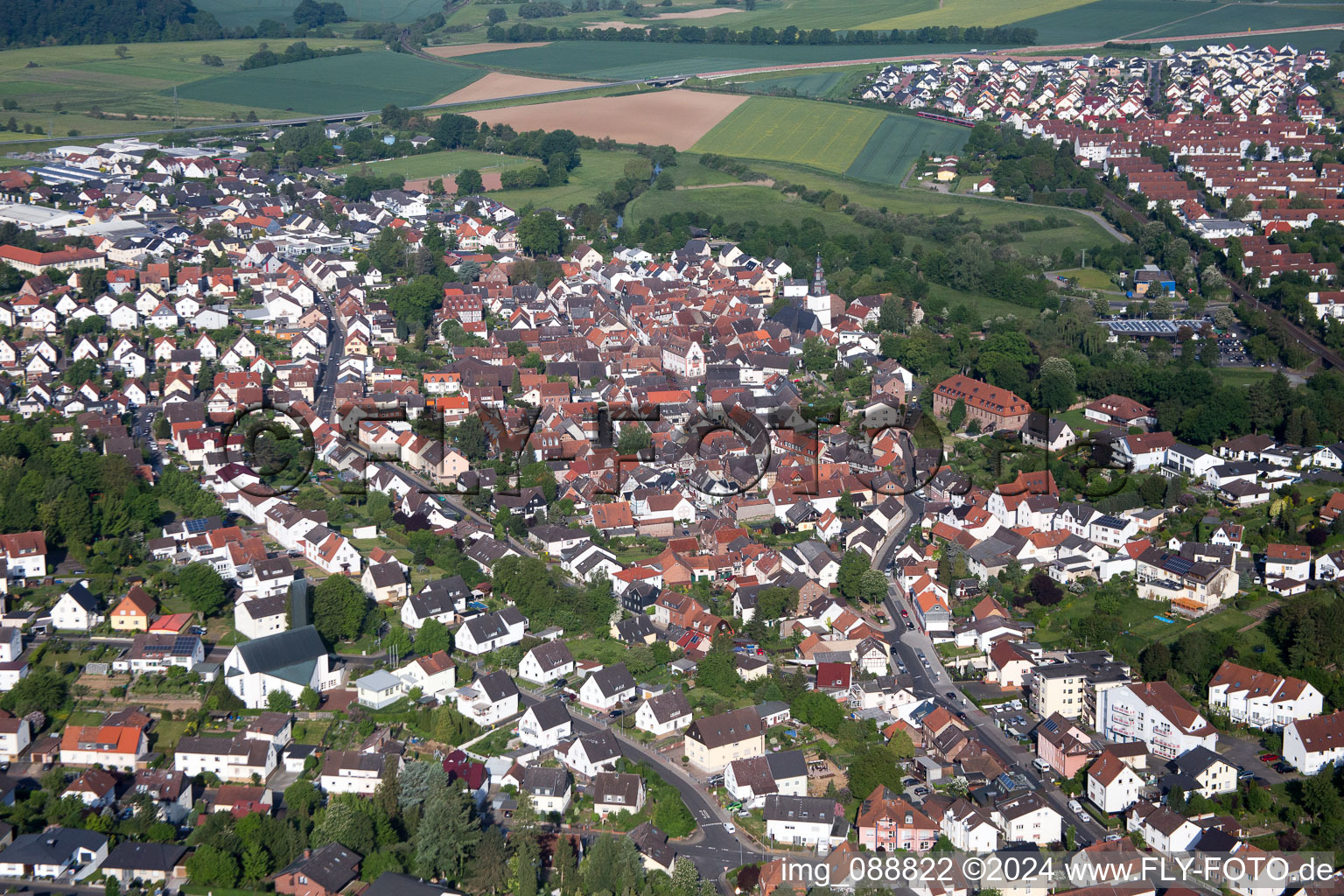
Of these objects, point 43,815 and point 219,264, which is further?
point 219,264

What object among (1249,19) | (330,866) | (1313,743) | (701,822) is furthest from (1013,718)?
(1249,19)

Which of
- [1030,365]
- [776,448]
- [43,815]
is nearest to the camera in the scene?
[43,815]

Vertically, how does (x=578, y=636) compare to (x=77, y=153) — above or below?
below

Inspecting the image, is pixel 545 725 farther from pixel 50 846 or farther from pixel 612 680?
pixel 50 846

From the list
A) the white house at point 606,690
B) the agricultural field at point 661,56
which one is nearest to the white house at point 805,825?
the white house at point 606,690

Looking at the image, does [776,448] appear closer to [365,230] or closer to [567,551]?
[567,551]

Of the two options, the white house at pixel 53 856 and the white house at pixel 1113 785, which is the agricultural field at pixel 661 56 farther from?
the white house at pixel 53 856

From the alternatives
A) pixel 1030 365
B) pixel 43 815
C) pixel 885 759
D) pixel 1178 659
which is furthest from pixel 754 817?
pixel 1030 365
